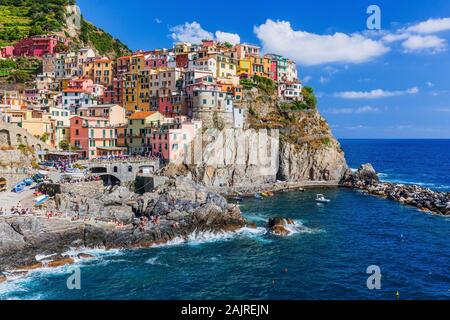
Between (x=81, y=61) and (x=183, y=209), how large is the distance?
75.7 m

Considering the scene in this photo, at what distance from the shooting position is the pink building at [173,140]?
8062 cm

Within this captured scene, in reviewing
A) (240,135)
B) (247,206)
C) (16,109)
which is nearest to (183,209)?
(247,206)

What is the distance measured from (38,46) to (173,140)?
76.4 metres

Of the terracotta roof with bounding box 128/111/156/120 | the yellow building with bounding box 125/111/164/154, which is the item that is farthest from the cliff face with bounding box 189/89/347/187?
the terracotta roof with bounding box 128/111/156/120

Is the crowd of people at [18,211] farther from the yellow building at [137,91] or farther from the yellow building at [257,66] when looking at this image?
the yellow building at [257,66]

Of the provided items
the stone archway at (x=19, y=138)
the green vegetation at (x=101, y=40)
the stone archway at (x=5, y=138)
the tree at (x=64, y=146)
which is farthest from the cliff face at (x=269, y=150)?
the green vegetation at (x=101, y=40)

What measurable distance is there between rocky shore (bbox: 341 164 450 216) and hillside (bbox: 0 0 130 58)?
99.0m

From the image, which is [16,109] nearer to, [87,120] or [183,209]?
[87,120]

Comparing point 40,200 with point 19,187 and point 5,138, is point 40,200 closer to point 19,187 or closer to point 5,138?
point 19,187

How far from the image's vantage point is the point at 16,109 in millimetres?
77438

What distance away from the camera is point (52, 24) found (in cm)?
14238

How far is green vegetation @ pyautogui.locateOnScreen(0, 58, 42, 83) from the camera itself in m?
112

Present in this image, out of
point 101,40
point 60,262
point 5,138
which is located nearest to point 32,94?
point 5,138
